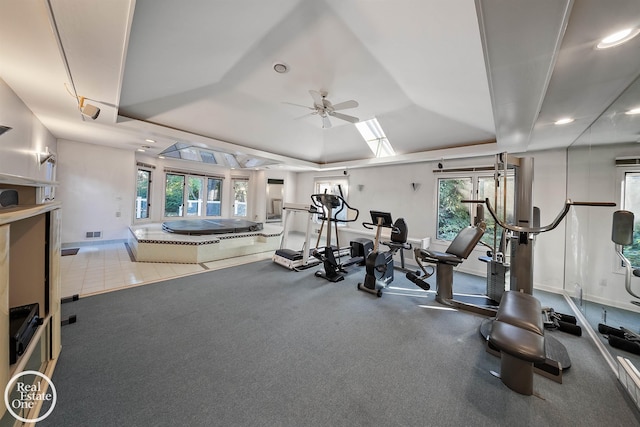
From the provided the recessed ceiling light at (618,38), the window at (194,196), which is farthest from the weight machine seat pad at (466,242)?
the window at (194,196)

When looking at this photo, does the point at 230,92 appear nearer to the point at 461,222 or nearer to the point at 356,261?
the point at 356,261

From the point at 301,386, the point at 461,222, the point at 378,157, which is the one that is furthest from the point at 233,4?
the point at 461,222

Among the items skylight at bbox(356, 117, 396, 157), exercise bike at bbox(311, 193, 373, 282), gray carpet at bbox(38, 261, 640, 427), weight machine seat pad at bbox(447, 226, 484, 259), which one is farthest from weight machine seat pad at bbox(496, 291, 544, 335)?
skylight at bbox(356, 117, 396, 157)

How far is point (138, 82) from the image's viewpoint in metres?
3.11

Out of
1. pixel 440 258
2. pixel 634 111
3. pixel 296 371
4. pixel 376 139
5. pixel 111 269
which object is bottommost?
pixel 296 371

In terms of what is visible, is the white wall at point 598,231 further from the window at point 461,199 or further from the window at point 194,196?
the window at point 194,196

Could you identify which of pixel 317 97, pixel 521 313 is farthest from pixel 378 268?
pixel 317 97

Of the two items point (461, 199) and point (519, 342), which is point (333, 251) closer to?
point (519, 342)

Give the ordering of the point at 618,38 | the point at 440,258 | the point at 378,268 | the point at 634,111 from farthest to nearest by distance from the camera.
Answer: the point at 378,268 → the point at 440,258 → the point at 634,111 → the point at 618,38

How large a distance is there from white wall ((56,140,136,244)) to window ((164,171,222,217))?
3.97 ft

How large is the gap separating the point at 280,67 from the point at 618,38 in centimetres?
320

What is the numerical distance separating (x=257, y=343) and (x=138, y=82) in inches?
145

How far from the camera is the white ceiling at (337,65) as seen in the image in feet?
5.09

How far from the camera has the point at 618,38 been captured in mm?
1521
